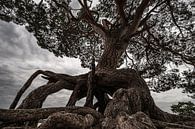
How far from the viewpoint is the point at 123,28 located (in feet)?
18.8

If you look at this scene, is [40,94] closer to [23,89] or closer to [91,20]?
[23,89]

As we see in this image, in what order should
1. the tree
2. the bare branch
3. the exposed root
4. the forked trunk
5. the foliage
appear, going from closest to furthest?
the exposed root → the tree → the forked trunk → the bare branch → the foliage

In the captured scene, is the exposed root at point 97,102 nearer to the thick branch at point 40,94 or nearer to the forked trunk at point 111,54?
the thick branch at point 40,94

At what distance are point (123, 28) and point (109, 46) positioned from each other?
2.30 ft

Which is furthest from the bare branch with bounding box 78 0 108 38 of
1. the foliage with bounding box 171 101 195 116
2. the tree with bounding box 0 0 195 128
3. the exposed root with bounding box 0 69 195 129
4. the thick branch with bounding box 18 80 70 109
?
the foliage with bounding box 171 101 195 116

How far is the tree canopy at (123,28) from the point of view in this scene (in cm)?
595

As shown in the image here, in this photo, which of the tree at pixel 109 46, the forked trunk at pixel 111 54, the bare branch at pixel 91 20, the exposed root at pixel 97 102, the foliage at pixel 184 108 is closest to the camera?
the exposed root at pixel 97 102

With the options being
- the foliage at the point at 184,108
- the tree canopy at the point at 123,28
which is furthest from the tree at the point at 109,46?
the foliage at the point at 184,108

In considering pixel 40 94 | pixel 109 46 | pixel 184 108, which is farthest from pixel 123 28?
pixel 184 108

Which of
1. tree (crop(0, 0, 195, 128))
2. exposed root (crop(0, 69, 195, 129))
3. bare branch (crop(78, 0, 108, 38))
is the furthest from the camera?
bare branch (crop(78, 0, 108, 38))

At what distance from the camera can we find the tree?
12.3 feet

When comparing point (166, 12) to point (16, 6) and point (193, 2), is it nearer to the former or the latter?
point (193, 2)

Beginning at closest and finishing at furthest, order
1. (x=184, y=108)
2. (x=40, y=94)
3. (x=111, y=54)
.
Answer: (x=40, y=94), (x=111, y=54), (x=184, y=108)

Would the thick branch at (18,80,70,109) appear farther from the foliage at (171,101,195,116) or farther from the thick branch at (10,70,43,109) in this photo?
the foliage at (171,101,195,116)
